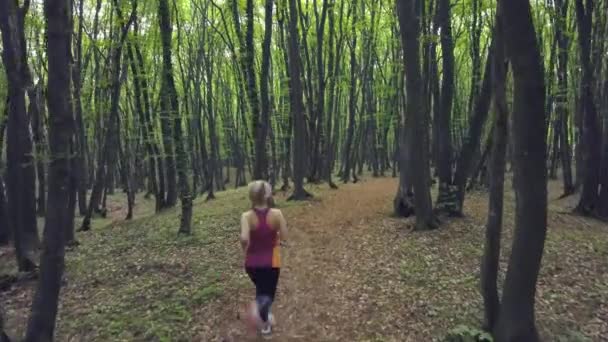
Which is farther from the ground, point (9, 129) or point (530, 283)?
point (9, 129)

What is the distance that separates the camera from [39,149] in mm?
13727

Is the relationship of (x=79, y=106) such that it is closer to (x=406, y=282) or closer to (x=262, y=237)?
(x=406, y=282)

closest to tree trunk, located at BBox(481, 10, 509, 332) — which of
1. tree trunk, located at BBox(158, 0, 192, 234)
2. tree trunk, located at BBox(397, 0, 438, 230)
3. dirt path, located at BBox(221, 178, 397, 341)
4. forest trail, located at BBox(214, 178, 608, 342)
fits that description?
forest trail, located at BBox(214, 178, 608, 342)

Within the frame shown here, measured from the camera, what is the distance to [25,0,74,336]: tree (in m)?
6.13

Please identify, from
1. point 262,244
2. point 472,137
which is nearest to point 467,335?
point 262,244

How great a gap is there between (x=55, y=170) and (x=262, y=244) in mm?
2790

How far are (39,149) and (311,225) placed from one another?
7.70 m

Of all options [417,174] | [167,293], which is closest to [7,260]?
[167,293]

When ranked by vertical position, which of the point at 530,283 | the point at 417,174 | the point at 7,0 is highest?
the point at 7,0

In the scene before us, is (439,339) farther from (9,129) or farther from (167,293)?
(9,129)

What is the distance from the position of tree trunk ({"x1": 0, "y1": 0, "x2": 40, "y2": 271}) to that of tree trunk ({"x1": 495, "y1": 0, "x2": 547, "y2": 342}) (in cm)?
880

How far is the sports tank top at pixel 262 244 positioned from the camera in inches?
231

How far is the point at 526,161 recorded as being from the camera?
5.64 metres

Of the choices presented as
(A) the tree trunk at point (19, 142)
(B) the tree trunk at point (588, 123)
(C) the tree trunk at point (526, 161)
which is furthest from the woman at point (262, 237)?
(B) the tree trunk at point (588, 123)
